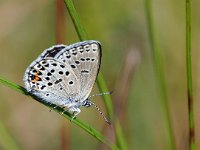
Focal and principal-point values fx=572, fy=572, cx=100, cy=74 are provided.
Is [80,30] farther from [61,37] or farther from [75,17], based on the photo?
[61,37]

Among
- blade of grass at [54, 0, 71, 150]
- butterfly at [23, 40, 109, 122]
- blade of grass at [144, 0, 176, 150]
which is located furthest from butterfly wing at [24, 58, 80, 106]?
blade of grass at [144, 0, 176, 150]

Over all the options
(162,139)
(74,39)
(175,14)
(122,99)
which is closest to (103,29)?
(74,39)

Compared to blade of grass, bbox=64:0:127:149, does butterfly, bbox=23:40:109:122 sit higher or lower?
lower

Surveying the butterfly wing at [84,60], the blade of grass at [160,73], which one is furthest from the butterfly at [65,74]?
the blade of grass at [160,73]

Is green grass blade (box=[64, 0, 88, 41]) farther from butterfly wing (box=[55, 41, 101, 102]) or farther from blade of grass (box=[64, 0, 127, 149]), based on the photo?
butterfly wing (box=[55, 41, 101, 102])

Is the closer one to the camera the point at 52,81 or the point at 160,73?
the point at 160,73

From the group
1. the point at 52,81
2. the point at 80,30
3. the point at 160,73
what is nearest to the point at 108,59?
the point at 52,81
